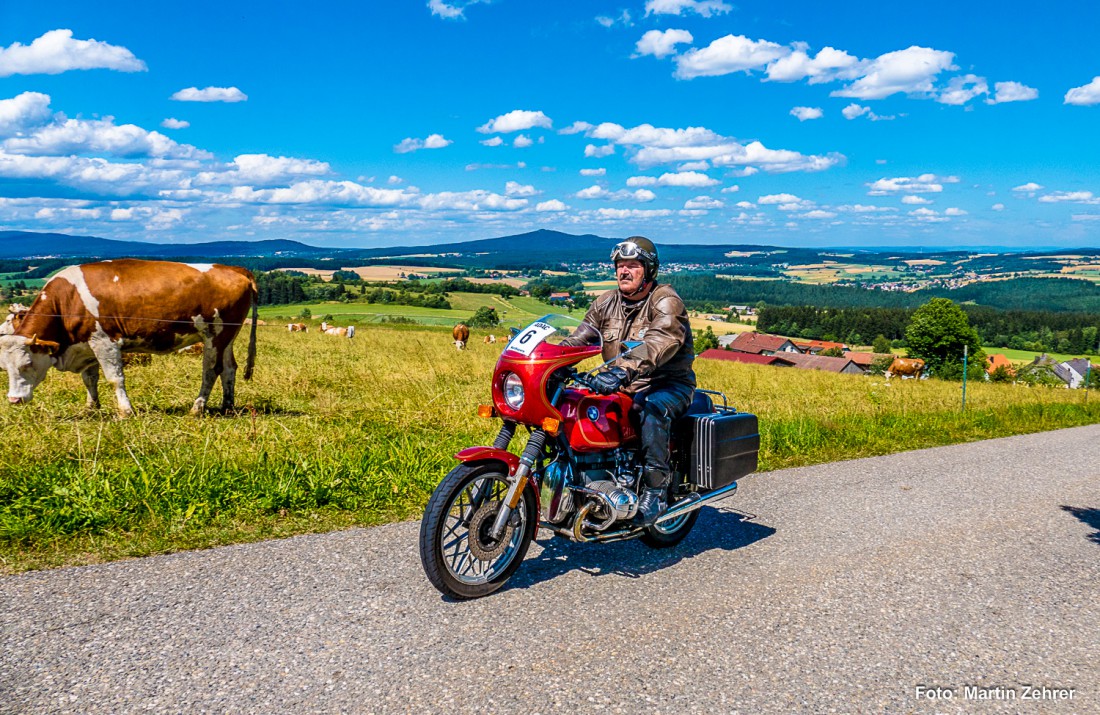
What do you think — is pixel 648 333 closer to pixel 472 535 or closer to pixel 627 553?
pixel 627 553

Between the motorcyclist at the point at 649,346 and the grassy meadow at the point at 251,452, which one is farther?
the grassy meadow at the point at 251,452

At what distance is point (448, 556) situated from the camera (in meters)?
4.36

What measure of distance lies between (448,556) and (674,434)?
189 cm

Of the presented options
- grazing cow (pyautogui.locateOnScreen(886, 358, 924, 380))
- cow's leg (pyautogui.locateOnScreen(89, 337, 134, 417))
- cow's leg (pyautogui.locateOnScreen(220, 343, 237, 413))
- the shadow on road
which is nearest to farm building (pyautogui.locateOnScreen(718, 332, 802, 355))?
grazing cow (pyautogui.locateOnScreen(886, 358, 924, 380))

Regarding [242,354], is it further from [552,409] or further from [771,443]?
[552,409]

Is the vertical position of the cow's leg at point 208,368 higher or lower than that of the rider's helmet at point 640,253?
lower

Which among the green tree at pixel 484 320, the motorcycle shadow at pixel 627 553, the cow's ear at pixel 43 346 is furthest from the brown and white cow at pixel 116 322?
the green tree at pixel 484 320

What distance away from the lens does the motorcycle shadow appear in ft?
15.9

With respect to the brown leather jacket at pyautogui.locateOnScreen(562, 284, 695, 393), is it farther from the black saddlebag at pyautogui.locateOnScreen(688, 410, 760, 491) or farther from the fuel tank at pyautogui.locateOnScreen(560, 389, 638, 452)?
the black saddlebag at pyautogui.locateOnScreen(688, 410, 760, 491)

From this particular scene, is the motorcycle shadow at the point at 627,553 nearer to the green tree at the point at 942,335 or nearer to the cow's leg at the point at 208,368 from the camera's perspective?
the cow's leg at the point at 208,368

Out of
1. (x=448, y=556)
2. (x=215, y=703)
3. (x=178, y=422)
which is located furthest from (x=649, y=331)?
(x=178, y=422)

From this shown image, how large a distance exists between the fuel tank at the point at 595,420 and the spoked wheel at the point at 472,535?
18.4 inches

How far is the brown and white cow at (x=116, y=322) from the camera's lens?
8.91 m

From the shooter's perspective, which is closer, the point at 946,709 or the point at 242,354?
the point at 946,709
